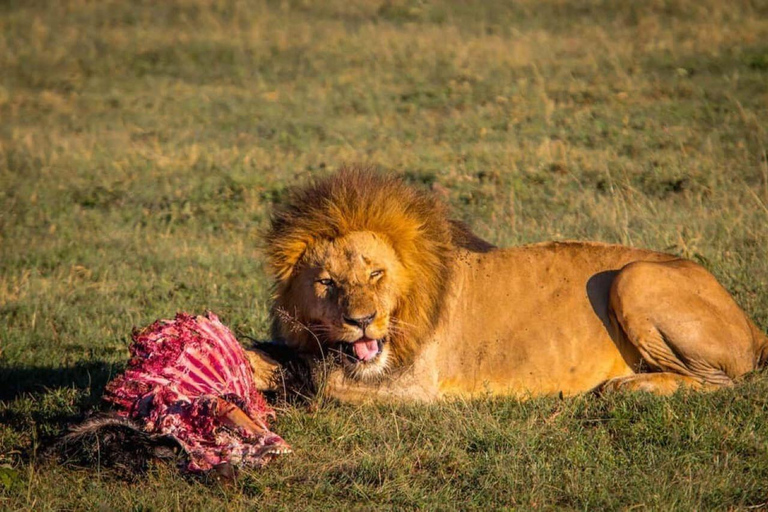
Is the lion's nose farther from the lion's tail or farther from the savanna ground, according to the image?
the lion's tail

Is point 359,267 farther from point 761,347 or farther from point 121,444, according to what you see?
point 761,347

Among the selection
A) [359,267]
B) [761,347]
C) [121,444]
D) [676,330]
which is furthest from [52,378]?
[761,347]

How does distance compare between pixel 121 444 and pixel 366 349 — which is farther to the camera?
pixel 366 349

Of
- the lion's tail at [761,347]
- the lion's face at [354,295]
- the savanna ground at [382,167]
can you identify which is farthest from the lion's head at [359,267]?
the lion's tail at [761,347]

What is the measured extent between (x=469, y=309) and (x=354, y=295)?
89 cm

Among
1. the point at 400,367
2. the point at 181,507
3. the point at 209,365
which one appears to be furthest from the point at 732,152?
the point at 181,507

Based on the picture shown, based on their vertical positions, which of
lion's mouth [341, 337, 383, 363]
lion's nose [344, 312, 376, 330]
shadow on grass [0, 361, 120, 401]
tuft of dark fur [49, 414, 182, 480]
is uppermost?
lion's nose [344, 312, 376, 330]

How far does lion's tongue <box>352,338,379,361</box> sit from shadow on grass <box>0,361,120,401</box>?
159 centimetres

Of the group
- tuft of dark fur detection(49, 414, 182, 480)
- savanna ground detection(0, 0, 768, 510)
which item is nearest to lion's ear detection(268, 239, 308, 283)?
savanna ground detection(0, 0, 768, 510)

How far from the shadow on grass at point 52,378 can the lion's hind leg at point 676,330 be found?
2.82 m

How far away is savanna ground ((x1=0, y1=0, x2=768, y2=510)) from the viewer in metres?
4.20

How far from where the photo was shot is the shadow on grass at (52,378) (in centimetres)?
559

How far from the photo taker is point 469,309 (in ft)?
16.9

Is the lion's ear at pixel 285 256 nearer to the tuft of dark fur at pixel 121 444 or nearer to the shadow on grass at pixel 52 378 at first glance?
the tuft of dark fur at pixel 121 444
